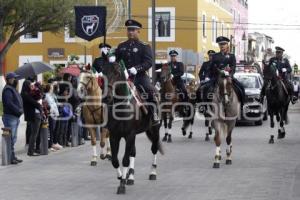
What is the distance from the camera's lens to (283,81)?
2184 centimetres

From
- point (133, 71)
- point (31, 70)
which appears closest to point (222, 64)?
point (133, 71)

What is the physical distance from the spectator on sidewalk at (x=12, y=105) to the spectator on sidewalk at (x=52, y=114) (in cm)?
245

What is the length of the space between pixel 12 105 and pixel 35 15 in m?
30.3

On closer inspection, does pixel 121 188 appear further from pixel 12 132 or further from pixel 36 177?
pixel 12 132

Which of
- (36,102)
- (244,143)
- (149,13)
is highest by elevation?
(149,13)

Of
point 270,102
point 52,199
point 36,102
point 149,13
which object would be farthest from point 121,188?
point 149,13

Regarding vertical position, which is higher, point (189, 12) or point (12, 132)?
point (189, 12)

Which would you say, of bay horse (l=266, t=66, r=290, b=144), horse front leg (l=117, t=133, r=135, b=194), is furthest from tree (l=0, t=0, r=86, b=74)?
horse front leg (l=117, t=133, r=135, b=194)

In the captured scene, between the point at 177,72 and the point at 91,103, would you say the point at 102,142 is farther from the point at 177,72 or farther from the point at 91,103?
the point at 177,72

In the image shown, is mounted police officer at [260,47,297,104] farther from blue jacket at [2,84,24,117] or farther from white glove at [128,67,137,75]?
white glove at [128,67,137,75]

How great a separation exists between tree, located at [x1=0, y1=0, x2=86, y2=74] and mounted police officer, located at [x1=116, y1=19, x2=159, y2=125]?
108 ft

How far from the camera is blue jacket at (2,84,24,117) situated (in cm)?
1627

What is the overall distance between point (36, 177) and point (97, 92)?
2.99 m

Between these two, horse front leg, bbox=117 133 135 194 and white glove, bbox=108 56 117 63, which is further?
horse front leg, bbox=117 133 135 194
